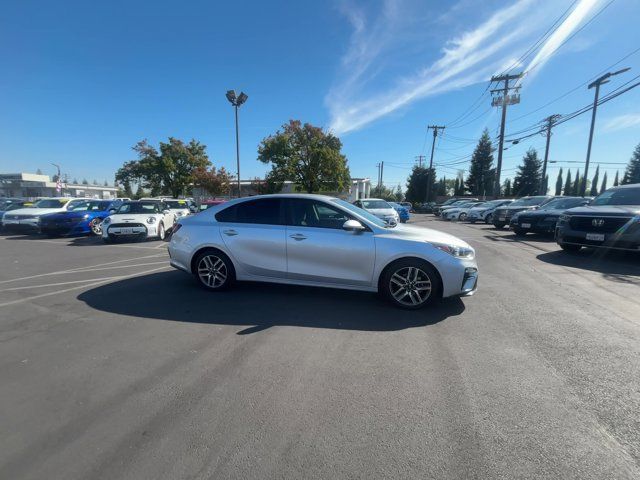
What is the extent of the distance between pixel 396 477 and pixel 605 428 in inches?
60.1

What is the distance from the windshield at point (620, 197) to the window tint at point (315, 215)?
841 cm

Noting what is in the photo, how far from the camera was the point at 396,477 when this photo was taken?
177cm

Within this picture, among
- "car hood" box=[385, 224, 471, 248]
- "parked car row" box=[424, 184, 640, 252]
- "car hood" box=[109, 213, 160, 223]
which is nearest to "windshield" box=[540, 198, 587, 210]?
"parked car row" box=[424, 184, 640, 252]

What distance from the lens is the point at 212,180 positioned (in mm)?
43219

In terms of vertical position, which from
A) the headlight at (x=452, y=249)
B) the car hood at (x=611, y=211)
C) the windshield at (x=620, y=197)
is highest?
the windshield at (x=620, y=197)

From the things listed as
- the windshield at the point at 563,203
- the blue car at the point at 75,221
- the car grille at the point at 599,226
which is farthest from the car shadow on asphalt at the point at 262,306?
the windshield at the point at 563,203

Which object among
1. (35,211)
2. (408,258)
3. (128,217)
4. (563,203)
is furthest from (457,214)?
(35,211)

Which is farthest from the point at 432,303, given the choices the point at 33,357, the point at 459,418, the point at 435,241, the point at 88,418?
the point at 33,357

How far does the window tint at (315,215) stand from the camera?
15.1 ft

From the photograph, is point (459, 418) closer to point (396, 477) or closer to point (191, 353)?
point (396, 477)

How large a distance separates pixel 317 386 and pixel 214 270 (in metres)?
3.07

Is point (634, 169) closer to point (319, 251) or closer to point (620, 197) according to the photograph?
point (620, 197)

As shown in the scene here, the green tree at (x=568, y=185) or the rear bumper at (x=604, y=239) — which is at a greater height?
the green tree at (x=568, y=185)

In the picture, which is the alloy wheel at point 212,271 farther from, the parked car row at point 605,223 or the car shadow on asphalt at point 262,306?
the parked car row at point 605,223
